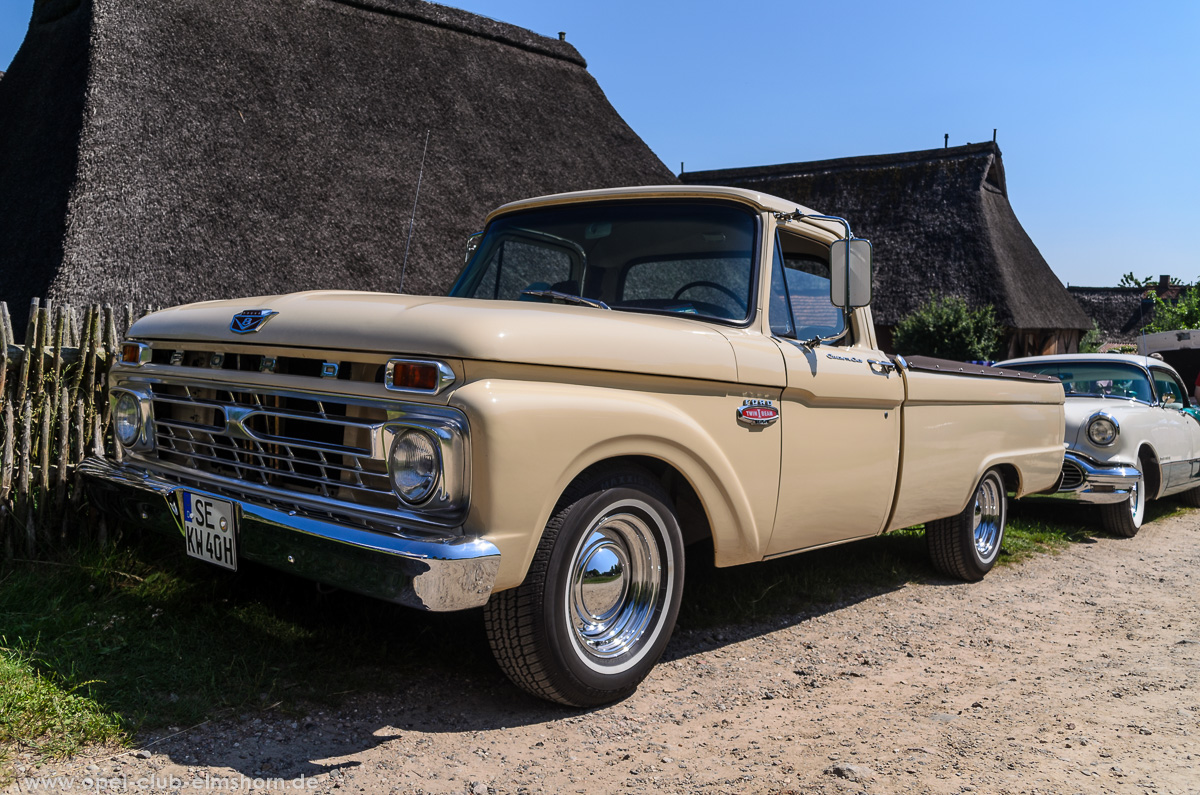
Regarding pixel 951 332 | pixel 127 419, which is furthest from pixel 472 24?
pixel 127 419

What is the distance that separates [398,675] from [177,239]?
25.7ft

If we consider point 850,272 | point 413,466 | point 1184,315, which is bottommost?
point 413,466

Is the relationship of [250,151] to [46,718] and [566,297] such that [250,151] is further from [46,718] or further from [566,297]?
[46,718]

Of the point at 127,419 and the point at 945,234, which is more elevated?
the point at 945,234

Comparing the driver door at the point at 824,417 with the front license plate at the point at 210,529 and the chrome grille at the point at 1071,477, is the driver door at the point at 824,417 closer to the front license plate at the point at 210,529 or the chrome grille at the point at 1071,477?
the front license plate at the point at 210,529

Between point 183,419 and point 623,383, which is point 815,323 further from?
point 183,419

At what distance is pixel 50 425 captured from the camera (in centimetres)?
417

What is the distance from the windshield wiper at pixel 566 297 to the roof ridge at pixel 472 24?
12231 millimetres

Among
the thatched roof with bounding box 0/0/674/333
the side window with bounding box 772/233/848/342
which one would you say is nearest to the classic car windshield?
the side window with bounding box 772/233/848/342

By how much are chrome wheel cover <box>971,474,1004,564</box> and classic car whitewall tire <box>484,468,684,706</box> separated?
10.2 feet

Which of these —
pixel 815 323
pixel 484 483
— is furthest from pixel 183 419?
pixel 815 323

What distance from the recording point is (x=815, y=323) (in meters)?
4.11

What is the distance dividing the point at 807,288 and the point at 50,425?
379 centimetres

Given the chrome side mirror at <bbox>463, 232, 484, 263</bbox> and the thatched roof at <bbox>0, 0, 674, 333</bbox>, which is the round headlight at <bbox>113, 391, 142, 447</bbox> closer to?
the chrome side mirror at <bbox>463, 232, 484, 263</bbox>
